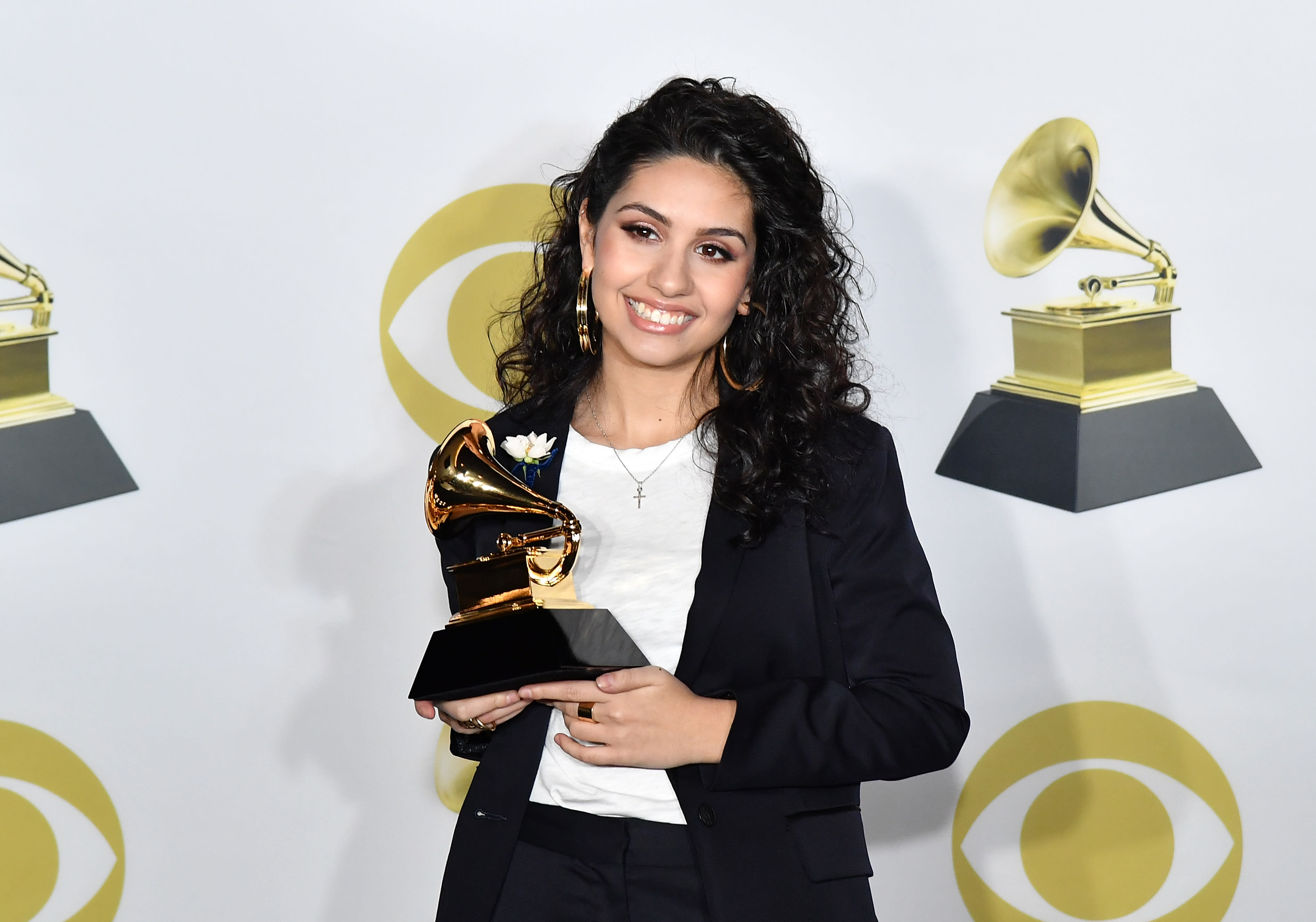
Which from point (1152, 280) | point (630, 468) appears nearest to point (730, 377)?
point (630, 468)

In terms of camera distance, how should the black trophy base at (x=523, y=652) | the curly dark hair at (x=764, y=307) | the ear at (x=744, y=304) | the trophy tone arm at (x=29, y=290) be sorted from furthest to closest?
1. the trophy tone arm at (x=29, y=290)
2. the ear at (x=744, y=304)
3. the curly dark hair at (x=764, y=307)
4. the black trophy base at (x=523, y=652)

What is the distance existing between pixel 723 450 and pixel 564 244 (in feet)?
1.81

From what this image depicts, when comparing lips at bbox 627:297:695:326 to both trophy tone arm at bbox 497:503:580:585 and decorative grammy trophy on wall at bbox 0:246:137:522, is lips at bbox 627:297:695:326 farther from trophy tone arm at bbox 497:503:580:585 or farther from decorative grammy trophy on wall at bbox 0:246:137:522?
decorative grammy trophy on wall at bbox 0:246:137:522

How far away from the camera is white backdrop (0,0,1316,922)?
251 cm

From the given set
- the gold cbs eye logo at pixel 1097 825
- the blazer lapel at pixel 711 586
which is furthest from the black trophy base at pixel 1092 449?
the blazer lapel at pixel 711 586

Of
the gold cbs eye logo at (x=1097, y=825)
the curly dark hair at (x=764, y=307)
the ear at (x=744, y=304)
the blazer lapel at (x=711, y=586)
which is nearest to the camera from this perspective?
the blazer lapel at (x=711, y=586)

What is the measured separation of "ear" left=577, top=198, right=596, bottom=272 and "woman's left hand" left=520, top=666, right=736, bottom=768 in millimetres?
713

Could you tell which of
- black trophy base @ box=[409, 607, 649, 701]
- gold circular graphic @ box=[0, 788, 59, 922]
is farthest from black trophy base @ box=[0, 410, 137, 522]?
black trophy base @ box=[409, 607, 649, 701]

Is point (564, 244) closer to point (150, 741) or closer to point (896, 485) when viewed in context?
point (896, 485)

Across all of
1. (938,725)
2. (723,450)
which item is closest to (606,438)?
(723,450)

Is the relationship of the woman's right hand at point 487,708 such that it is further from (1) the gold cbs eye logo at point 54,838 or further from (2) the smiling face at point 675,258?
(1) the gold cbs eye logo at point 54,838

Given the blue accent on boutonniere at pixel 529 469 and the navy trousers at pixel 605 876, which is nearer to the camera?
the navy trousers at pixel 605 876

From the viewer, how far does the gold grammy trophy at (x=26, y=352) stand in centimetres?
251

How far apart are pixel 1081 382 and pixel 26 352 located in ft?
7.38
